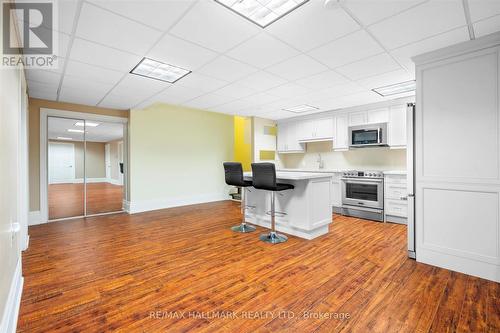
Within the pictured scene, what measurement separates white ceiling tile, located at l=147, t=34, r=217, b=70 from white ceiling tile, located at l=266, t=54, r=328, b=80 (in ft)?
3.01

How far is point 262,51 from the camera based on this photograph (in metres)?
2.67

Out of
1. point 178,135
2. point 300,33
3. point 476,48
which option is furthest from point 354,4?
point 178,135

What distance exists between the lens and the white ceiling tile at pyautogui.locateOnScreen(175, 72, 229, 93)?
3.50 m

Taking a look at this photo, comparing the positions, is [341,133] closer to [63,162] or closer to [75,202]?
[63,162]

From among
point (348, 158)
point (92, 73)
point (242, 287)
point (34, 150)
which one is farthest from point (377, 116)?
point (34, 150)

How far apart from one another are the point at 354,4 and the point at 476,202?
2350 mm

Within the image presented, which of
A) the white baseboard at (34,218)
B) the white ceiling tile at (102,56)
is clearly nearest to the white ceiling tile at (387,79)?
the white ceiling tile at (102,56)

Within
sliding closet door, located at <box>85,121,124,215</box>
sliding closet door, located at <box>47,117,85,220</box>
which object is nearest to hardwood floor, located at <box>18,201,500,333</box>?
sliding closet door, located at <box>47,117,85,220</box>

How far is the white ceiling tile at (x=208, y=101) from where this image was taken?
4.59 metres

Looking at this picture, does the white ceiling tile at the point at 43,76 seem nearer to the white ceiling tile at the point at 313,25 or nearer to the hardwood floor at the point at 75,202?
the hardwood floor at the point at 75,202

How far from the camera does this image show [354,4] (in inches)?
74.1

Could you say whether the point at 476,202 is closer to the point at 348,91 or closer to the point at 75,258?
the point at 348,91

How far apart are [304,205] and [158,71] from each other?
291cm

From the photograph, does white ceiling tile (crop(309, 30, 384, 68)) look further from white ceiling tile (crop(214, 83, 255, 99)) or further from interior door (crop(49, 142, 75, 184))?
interior door (crop(49, 142, 75, 184))
